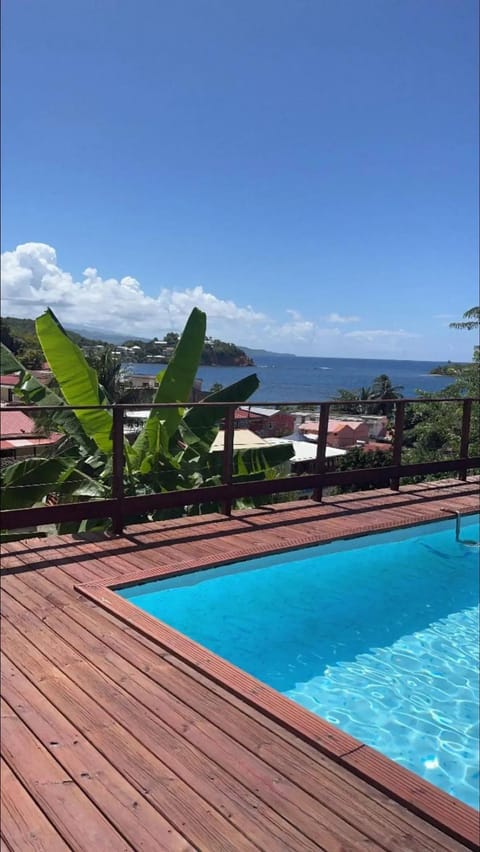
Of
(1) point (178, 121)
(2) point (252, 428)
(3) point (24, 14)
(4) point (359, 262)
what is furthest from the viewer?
(4) point (359, 262)

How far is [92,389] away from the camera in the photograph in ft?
17.5

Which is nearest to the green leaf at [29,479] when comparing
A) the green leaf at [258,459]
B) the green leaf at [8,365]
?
the green leaf at [8,365]

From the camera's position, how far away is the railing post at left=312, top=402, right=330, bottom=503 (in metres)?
5.28

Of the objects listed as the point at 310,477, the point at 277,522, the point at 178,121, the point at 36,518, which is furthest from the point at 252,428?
the point at 178,121

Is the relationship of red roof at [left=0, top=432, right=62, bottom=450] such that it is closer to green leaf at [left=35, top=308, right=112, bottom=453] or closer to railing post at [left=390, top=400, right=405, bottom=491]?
green leaf at [left=35, top=308, right=112, bottom=453]

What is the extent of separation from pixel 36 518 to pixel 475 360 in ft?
29.8

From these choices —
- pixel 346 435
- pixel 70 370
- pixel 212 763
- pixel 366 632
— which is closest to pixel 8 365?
pixel 70 370

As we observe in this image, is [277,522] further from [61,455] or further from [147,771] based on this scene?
[147,771]

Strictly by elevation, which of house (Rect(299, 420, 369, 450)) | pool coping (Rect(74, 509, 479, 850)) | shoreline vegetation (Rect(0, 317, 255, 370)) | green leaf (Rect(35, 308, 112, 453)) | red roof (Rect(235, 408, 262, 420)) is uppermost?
shoreline vegetation (Rect(0, 317, 255, 370))

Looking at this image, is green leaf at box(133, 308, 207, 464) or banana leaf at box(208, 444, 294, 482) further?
banana leaf at box(208, 444, 294, 482)

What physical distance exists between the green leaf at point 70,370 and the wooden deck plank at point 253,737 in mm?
2400

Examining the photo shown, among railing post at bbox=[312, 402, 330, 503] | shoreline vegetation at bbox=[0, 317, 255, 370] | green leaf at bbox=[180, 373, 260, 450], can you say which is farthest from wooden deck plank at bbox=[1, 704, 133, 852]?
shoreline vegetation at bbox=[0, 317, 255, 370]

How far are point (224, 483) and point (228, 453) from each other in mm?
273

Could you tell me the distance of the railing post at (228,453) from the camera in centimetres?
475
